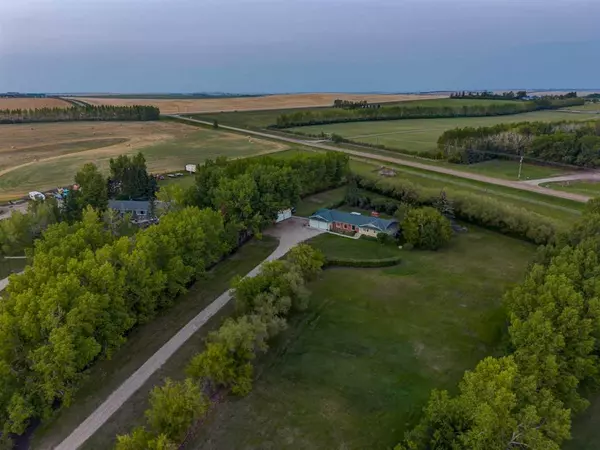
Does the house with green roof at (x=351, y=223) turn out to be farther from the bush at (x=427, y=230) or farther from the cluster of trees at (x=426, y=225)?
the bush at (x=427, y=230)

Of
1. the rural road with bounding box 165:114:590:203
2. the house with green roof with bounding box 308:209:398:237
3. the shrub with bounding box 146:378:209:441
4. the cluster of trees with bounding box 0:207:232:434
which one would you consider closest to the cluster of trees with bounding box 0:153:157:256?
the cluster of trees with bounding box 0:207:232:434

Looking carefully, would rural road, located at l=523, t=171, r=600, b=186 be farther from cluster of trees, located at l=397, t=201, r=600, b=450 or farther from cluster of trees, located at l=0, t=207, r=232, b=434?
cluster of trees, located at l=0, t=207, r=232, b=434

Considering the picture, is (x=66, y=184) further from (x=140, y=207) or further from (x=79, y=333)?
(x=79, y=333)

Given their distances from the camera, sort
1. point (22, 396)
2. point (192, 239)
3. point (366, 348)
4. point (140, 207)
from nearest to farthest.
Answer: point (22, 396), point (366, 348), point (192, 239), point (140, 207)

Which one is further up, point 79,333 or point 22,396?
point 79,333

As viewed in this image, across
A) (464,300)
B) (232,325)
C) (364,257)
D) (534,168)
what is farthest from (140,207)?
(534,168)
